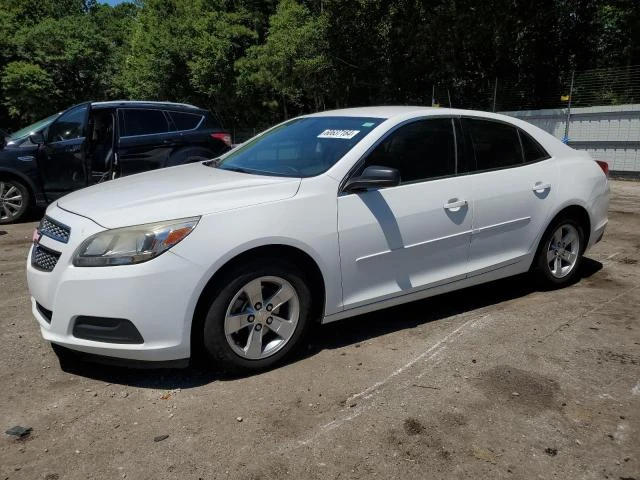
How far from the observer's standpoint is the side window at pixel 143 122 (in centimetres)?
821

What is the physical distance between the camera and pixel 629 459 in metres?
2.66

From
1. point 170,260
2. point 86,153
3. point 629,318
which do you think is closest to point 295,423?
point 170,260

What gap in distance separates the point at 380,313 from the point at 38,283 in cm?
251

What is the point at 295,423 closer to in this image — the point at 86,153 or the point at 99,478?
the point at 99,478

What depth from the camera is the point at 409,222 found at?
3.87m

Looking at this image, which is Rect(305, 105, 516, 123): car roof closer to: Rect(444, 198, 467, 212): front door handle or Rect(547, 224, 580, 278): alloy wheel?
Rect(444, 198, 467, 212): front door handle

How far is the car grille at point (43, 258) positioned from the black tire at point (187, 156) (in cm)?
498

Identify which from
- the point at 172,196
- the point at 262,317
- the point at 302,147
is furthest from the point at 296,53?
the point at 262,317

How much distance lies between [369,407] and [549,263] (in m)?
2.62

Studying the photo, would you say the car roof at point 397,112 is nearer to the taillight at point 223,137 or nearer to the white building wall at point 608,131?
the taillight at point 223,137

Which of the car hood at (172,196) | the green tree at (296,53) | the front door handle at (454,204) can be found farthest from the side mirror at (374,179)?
the green tree at (296,53)

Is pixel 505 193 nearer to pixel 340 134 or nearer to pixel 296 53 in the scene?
pixel 340 134

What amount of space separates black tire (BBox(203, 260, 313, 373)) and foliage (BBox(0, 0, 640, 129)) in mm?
14064

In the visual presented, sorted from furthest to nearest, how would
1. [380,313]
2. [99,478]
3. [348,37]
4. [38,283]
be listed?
[348,37], [380,313], [38,283], [99,478]
